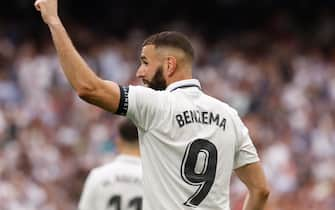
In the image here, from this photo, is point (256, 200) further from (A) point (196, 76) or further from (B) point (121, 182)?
(A) point (196, 76)

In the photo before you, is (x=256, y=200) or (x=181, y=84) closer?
(x=181, y=84)

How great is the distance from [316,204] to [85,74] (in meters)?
9.24

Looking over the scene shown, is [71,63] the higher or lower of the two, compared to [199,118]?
lower

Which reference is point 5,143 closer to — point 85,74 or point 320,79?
point 320,79

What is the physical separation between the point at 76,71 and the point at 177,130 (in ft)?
2.24

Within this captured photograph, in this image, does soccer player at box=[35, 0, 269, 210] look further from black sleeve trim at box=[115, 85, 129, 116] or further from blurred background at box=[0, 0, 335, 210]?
blurred background at box=[0, 0, 335, 210]

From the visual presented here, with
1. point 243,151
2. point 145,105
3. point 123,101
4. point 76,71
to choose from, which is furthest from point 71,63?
point 243,151

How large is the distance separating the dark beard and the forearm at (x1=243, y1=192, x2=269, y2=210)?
32.1 inches

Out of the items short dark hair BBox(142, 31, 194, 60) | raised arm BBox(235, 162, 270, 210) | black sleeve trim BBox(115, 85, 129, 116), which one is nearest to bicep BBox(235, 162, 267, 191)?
raised arm BBox(235, 162, 270, 210)

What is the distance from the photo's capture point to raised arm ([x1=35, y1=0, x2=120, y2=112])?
570 cm

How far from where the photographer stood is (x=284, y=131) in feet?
53.9

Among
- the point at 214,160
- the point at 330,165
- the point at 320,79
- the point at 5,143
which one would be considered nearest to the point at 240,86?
the point at 320,79

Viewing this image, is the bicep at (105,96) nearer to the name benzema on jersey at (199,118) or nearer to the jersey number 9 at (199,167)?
the name benzema on jersey at (199,118)

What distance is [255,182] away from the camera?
6562mm
